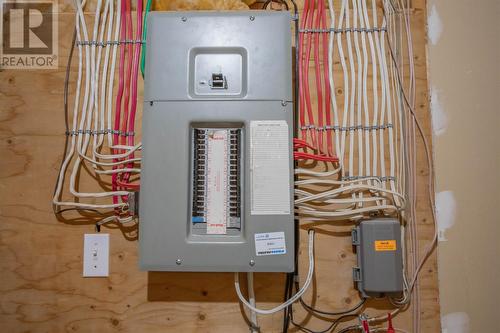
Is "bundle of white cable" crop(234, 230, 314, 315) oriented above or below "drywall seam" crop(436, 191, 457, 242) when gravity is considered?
below

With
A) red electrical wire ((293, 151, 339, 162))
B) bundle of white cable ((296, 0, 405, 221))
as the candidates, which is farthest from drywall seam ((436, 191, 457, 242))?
red electrical wire ((293, 151, 339, 162))

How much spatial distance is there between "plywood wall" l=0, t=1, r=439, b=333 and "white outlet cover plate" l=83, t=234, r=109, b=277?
2cm

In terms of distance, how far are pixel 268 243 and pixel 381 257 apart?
363 mm

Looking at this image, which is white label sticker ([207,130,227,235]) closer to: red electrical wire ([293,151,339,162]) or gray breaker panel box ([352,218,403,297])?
red electrical wire ([293,151,339,162])

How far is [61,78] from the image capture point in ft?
4.03

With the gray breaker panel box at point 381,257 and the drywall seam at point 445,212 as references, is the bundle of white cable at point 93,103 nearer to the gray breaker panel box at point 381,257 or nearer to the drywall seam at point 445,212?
the gray breaker panel box at point 381,257

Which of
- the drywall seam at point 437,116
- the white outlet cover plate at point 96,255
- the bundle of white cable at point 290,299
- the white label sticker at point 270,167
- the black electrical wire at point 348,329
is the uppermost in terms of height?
the drywall seam at point 437,116

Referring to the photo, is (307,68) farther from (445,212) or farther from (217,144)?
(445,212)

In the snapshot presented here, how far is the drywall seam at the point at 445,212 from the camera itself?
1.13 metres

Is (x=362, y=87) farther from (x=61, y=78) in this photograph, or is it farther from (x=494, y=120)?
(x=61, y=78)

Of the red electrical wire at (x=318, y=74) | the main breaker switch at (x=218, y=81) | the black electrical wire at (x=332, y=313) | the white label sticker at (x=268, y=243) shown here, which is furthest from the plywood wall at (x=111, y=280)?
the main breaker switch at (x=218, y=81)

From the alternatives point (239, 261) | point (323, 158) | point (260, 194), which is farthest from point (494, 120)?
point (239, 261)

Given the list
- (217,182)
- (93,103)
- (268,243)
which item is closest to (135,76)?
(93,103)

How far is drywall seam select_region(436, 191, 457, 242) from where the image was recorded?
113 centimetres
